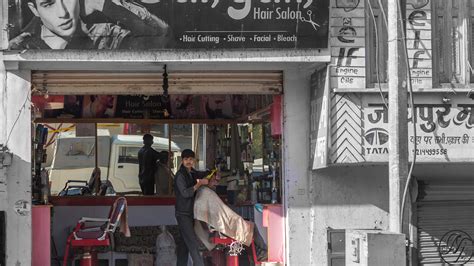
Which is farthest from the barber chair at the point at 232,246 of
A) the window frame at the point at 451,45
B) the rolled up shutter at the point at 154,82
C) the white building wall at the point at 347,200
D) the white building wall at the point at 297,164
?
the window frame at the point at 451,45

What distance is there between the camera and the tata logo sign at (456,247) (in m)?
11.9

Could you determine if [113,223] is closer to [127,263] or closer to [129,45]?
[127,263]

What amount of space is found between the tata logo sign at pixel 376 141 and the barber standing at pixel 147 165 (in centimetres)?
440

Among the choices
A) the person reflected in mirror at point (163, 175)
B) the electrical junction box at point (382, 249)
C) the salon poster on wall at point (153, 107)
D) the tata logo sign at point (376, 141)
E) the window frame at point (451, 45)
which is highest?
the window frame at point (451, 45)

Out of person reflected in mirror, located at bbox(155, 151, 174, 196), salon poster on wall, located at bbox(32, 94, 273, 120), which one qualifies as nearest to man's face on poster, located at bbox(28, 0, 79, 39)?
salon poster on wall, located at bbox(32, 94, 273, 120)

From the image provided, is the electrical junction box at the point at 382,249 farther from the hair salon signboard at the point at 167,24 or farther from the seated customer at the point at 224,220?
the seated customer at the point at 224,220

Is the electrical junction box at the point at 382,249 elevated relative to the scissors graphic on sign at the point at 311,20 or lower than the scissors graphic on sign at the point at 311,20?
lower

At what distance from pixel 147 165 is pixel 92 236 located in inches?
98.9

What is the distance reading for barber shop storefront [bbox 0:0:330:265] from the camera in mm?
10805

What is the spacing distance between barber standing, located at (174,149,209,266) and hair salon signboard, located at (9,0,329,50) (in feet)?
7.51

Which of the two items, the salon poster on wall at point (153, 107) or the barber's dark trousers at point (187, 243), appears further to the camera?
the salon poster on wall at point (153, 107)

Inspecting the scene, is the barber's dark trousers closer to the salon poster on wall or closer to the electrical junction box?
the salon poster on wall

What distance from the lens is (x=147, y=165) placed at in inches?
563

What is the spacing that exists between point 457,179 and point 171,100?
196 inches
